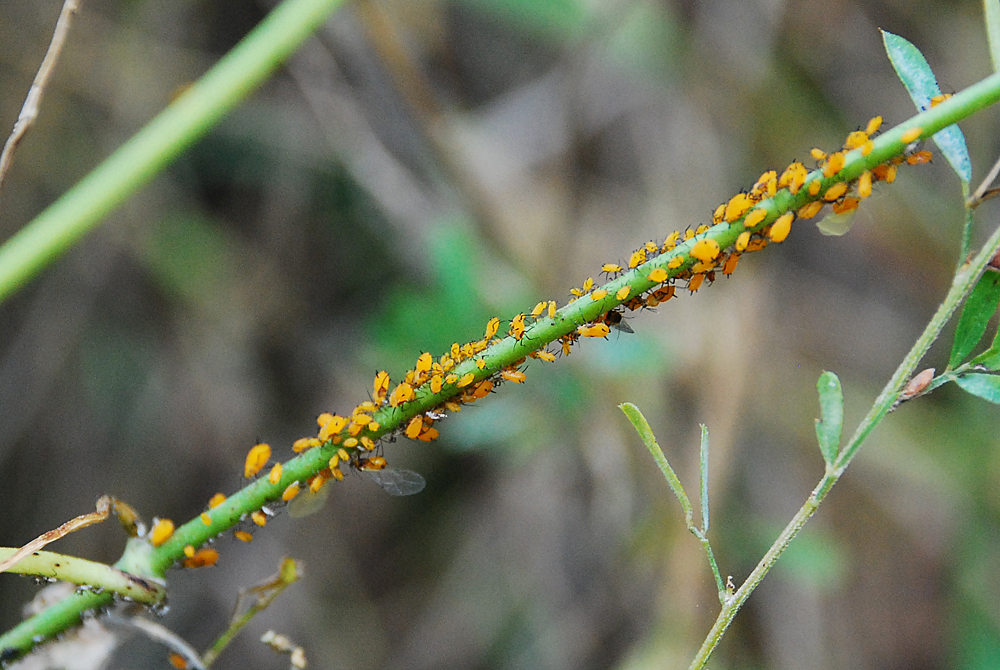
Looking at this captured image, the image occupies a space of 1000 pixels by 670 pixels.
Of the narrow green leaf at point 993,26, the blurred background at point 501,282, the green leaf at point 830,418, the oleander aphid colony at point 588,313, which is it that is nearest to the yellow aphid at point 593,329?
the oleander aphid colony at point 588,313

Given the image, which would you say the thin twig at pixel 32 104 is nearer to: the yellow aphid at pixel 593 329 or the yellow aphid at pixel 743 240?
the yellow aphid at pixel 593 329

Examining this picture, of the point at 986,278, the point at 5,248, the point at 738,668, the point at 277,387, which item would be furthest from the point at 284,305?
the point at 986,278

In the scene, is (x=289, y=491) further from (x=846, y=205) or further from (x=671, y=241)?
(x=846, y=205)

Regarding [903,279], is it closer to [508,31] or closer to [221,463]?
[508,31]

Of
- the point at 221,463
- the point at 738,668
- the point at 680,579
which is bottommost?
the point at 738,668

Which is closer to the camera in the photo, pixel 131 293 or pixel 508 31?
pixel 131 293

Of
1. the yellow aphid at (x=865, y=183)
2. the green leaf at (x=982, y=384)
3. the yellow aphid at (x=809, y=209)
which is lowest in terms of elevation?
the green leaf at (x=982, y=384)

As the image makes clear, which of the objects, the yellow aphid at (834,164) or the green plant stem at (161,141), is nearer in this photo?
the yellow aphid at (834,164)

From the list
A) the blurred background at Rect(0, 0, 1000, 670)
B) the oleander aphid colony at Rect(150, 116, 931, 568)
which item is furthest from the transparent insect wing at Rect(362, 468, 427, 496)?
the blurred background at Rect(0, 0, 1000, 670)

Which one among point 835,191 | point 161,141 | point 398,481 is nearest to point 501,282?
point 161,141
